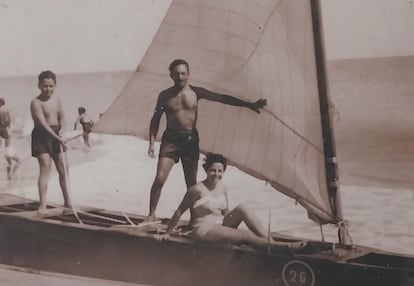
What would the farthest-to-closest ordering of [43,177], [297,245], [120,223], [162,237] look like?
[43,177], [120,223], [162,237], [297,245]

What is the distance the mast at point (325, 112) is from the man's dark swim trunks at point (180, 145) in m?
0.41

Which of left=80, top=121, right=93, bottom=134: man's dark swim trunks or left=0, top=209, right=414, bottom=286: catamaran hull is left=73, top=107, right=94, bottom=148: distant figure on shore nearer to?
left=80, top=121, right=93, bottom=134: man's dark swim trunks

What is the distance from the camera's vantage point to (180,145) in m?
2.01


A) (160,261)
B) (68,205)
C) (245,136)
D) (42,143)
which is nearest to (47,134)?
(42,143)

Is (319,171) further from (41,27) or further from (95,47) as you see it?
(41,27)

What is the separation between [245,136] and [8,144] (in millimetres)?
882

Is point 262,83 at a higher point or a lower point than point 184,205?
higher

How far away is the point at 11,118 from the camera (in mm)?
2189

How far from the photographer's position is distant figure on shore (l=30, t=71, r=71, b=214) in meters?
2.17

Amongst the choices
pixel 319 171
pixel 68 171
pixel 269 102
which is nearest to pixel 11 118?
pixel 68 171

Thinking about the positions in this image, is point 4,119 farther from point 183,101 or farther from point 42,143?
point 183,101

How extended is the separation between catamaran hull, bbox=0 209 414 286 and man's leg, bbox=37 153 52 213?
0.07 meters

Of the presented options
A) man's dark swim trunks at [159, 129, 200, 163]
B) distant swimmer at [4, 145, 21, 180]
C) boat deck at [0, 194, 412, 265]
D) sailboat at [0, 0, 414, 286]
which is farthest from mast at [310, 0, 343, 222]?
distant swimmer at [4, 145, 21, 180]

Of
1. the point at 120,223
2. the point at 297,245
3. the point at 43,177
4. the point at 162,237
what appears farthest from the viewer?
the point at 43,177
